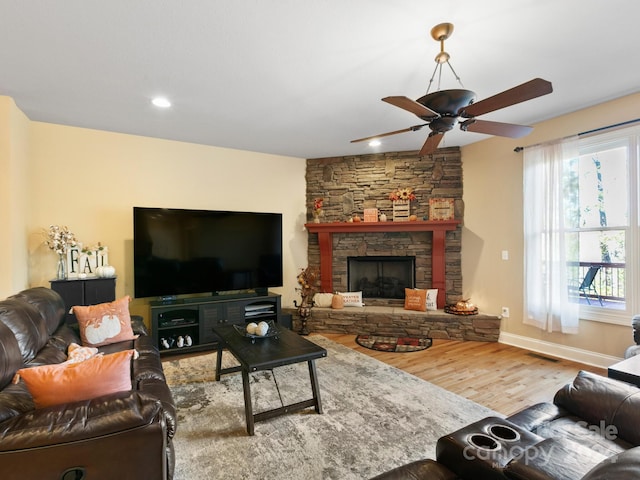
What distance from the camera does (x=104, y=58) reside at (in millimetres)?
2387

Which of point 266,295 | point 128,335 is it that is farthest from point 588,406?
point 266,295

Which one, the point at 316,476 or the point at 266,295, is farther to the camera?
the point at 266,295

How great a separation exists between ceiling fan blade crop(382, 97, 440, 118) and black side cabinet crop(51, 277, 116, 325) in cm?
341

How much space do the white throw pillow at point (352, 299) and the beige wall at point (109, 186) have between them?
0.88 m

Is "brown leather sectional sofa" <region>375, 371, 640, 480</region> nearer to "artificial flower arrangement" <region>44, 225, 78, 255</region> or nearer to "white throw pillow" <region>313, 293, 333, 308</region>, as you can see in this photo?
"white throw pillow" <region>313, 293, 333, 308</region>

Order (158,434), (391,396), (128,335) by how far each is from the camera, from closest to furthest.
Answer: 1. (158,434)
2. (391,396)
3. (128,335)

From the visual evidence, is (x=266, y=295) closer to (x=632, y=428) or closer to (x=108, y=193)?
(x=108, y=193)

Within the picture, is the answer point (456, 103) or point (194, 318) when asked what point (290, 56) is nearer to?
point (456, 103)

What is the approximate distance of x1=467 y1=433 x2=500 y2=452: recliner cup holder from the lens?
43.1 inches

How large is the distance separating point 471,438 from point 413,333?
11.4ft

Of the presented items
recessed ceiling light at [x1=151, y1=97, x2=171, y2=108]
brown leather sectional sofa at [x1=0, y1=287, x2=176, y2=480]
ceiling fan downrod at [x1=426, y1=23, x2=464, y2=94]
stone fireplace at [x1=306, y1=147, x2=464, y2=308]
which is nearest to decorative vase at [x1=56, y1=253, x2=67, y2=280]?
recessed ceiling light at [x1=151, y1=97, x2=171, y2=108]

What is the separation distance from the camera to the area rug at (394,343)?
157 inches

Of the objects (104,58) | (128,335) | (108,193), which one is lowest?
(128,335)

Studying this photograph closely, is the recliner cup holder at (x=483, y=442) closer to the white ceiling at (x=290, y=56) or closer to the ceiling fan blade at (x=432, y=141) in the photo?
the ceiling fan blade at (x=432, y=141)
